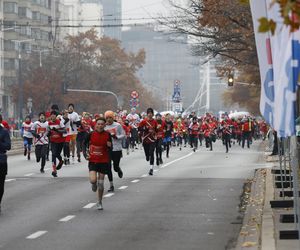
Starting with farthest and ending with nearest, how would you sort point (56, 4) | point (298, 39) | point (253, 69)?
point (56, 4) < point (253, 69) < point (298, 39)

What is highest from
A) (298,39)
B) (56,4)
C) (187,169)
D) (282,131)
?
(56,4)

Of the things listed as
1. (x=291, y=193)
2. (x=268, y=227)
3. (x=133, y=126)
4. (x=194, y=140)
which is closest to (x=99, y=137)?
(x=291, y=193)

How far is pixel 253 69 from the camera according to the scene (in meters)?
38.4

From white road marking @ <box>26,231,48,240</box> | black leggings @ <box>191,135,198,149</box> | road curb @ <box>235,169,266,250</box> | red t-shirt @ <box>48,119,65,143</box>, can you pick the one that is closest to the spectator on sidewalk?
white road marking @ <box>26,231,48,240</box>

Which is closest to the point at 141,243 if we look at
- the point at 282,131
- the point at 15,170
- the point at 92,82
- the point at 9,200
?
the point at 282,131

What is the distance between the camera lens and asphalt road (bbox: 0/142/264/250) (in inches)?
523

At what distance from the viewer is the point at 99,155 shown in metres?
18.0

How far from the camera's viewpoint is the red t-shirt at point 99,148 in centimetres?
1791

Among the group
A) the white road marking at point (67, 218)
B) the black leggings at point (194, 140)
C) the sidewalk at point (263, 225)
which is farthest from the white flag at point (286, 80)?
the black leggings at point (194, 140)

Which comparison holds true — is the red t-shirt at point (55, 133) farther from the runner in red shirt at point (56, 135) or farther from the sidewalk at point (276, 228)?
the sidewalk at point (276, 228)

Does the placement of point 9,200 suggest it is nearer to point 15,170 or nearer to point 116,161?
point 116,161

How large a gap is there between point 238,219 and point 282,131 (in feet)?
22.7

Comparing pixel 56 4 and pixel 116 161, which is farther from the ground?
pixel 56 4

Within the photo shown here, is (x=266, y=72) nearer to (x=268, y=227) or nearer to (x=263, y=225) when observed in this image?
(x=268, y=227)
